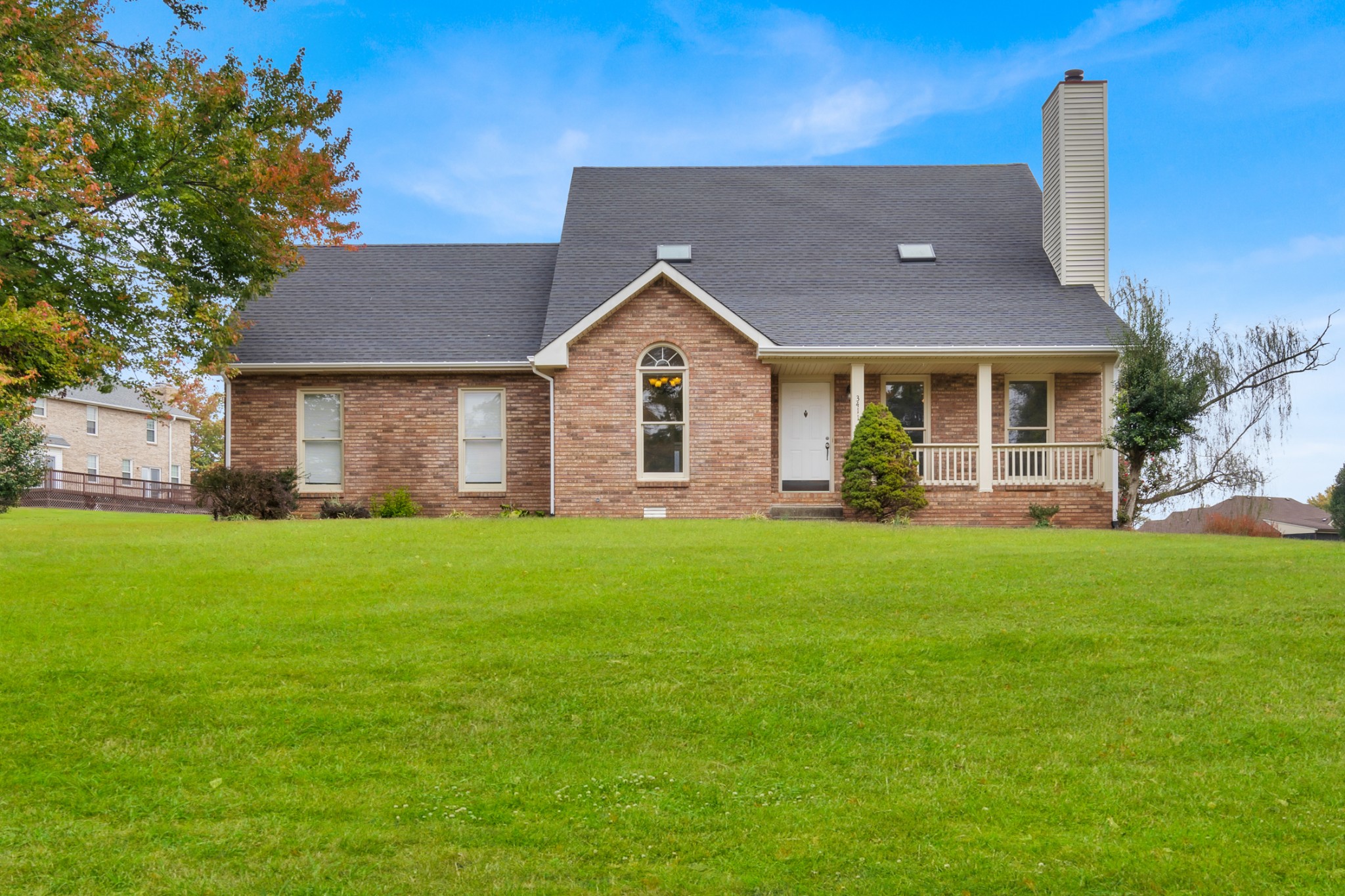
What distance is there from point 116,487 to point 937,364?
115 ft

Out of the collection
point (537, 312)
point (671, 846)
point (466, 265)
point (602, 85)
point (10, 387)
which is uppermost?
point (602, 85)

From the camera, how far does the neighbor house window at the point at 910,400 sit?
19.9m

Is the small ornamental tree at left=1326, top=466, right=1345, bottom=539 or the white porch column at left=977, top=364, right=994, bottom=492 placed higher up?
the white porch column at left=977, top=364, right=994, bottom=492

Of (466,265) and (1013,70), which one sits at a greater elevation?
(1013,70)

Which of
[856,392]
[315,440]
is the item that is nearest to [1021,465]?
[856,392]

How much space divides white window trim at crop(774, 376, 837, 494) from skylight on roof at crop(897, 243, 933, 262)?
3735mm

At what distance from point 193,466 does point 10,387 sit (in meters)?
49.8

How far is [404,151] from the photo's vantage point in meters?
18.5

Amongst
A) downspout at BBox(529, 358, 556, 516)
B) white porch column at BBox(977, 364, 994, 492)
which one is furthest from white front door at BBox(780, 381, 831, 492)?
downspout at BBox(529, 358, 556, 516)

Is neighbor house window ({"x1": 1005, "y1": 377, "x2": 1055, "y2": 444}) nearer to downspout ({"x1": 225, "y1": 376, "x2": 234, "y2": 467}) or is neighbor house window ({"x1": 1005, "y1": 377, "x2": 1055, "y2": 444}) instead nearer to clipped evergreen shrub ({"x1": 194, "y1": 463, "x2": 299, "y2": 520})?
clipped evergreen shrub ({"x1": 194, "y1": 463, "x2": 299, "y2": 520})

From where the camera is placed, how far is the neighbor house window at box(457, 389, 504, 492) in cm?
1978

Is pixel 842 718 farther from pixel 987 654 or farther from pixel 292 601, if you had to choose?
pixel 292 601

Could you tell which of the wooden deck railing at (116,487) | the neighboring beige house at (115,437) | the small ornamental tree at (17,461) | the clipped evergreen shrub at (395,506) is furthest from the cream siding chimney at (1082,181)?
the neighboring beige house at (115,437)

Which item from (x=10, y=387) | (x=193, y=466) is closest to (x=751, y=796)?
(x=10, y=387)
